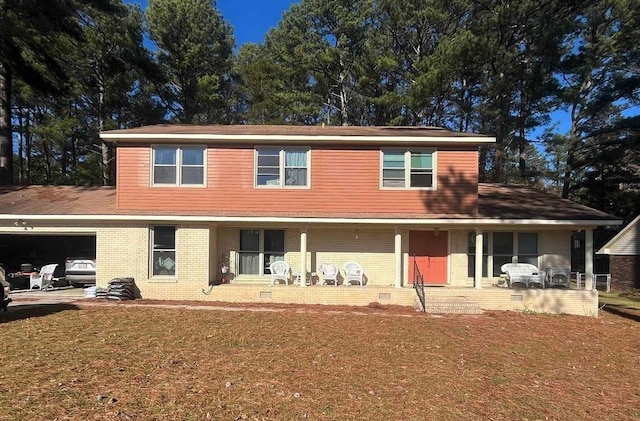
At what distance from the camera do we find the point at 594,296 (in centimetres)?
1270

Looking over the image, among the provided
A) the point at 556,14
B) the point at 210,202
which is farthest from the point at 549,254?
the point at 556,14

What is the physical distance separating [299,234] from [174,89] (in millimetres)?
21484

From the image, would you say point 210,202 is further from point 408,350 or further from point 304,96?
point 304,96

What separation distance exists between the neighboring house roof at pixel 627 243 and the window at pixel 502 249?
445 inches

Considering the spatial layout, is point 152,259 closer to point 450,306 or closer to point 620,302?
point 450,306

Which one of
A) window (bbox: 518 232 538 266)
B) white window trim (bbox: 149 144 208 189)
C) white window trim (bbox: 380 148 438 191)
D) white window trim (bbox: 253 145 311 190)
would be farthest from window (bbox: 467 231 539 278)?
white window trim (bbox: 149 144 208 189)

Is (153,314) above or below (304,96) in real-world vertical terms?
below

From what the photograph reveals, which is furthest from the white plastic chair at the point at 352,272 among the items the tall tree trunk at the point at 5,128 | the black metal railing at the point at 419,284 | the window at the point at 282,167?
the tall tree trunk at the point at 5,128

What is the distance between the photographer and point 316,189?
1385cm

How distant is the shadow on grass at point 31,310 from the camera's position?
33.1 ft

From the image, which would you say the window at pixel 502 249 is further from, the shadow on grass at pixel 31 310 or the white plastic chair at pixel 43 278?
the white plastic chair at pixel 43 278

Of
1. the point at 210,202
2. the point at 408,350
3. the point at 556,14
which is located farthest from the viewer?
the point at 556,14

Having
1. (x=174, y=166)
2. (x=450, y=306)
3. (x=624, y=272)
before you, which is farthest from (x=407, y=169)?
(x=624, y=272)

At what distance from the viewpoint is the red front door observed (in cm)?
1427
